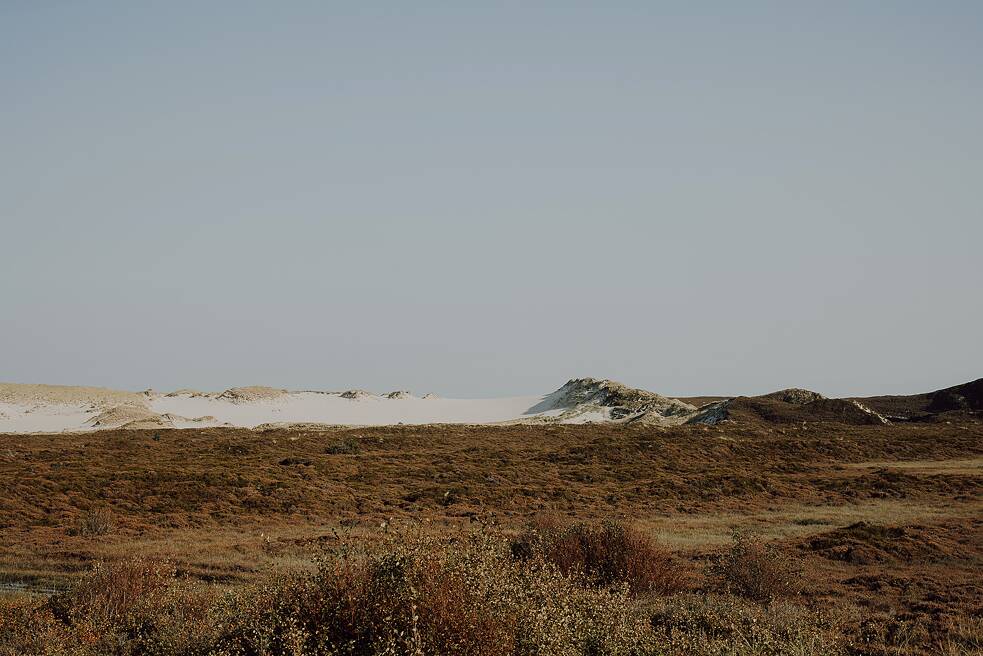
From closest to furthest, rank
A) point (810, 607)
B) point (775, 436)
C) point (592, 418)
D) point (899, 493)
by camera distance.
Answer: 1. point (810, 607)
2. point (899, 493)
3. point (775, 436)
4. point (592, 418)

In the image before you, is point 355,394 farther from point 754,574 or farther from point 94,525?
point 754,574

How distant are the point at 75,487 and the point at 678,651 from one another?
28706 millimetres

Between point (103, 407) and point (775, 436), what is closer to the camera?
point (775, 436)

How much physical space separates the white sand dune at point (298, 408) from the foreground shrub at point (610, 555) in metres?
56.4

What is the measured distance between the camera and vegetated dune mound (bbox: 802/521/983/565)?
61.5 ft

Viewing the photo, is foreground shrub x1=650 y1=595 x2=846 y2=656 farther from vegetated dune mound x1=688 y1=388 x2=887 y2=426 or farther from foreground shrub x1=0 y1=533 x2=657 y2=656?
vegetated dune mound x1=688 y1=388 x2=887 y2=426

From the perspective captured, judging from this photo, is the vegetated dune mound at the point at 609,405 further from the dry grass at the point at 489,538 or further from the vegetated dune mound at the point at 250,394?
the vegetated dune mound at the point at 250,394

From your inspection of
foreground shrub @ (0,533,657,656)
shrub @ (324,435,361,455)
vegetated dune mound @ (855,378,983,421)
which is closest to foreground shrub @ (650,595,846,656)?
foreground shrub @ (0,533,657,656)

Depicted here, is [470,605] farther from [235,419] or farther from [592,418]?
[235,419]

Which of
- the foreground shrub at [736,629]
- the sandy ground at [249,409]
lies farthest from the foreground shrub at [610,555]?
the sandy ground at [249,409]

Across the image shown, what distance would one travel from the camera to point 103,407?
248 feet

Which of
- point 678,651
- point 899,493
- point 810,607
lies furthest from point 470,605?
point 899,493

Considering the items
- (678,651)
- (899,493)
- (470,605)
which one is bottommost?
(899,493)

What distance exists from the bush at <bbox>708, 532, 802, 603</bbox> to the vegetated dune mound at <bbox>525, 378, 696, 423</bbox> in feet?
183
